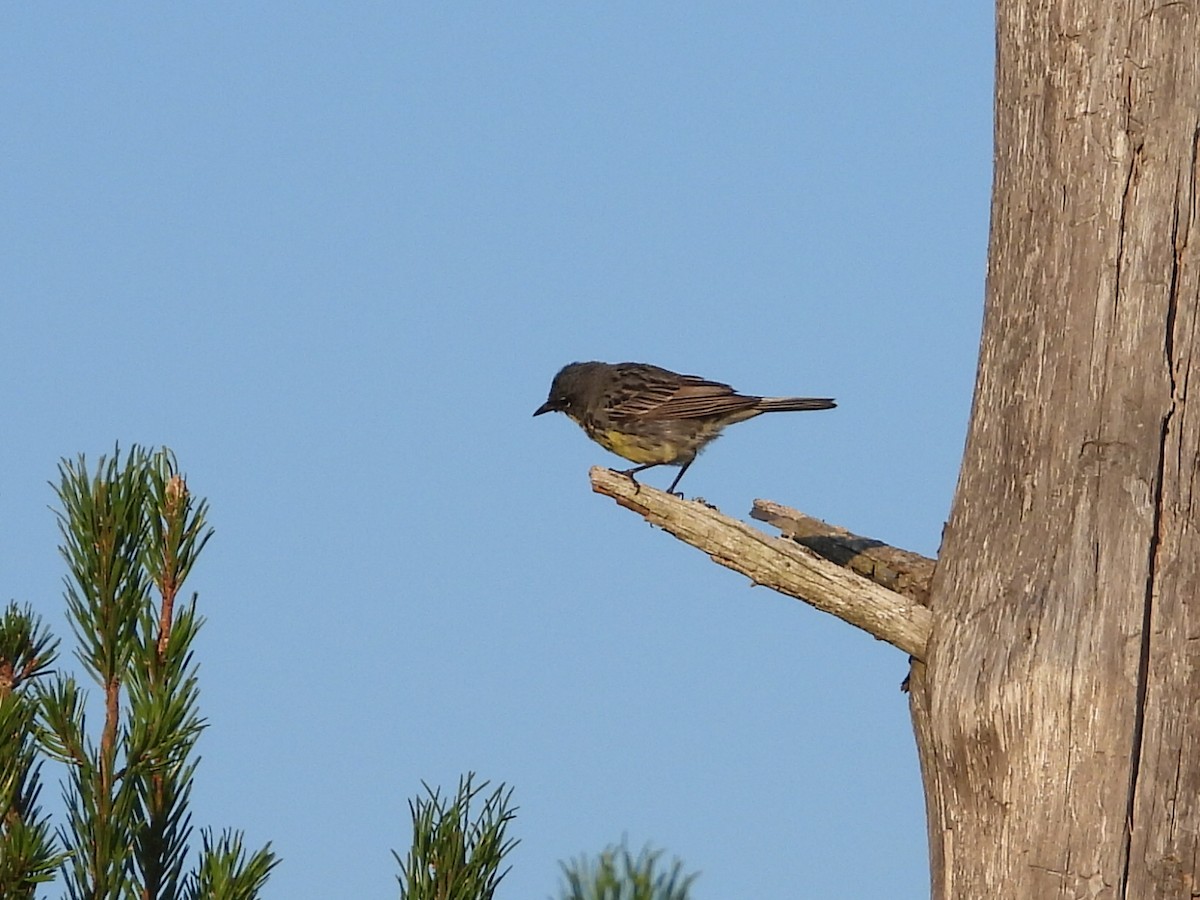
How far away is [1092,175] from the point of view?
5051mm

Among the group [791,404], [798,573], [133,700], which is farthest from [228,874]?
[791,404]

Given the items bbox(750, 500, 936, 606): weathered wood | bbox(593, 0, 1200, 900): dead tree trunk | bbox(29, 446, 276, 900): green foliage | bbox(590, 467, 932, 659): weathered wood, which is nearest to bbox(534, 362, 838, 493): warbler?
bbox(750, 500, 936, 606): weathered wood

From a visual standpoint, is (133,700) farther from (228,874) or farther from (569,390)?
(569,390)

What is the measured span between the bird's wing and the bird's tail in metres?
0.08

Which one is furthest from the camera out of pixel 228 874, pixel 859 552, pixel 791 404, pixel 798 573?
pixel 791 404

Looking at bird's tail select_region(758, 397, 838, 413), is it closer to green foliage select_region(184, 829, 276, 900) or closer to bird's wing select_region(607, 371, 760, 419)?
bird's wing select_region(607, 371, 760, 419)

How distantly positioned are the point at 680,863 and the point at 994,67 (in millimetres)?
3277

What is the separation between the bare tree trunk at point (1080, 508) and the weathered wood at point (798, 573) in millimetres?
106

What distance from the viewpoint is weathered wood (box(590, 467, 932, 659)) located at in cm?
523

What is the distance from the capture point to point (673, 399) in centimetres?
1074

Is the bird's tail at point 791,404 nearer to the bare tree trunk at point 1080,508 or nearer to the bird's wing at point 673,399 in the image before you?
the bird's wing at point 673,399

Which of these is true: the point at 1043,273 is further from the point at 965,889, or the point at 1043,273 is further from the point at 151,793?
the point at 151,793

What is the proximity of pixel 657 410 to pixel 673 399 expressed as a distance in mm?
124

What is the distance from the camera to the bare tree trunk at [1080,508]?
187 inches
